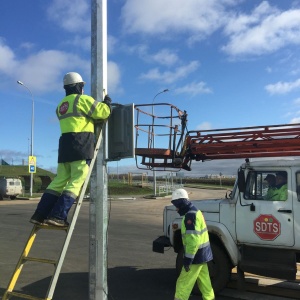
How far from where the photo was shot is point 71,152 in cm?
426

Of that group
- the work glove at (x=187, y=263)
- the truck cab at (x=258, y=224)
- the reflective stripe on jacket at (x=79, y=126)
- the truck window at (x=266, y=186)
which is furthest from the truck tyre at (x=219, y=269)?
the reflective stripe on jacket at (x=79, y=126)

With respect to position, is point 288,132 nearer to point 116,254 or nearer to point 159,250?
point 159,250

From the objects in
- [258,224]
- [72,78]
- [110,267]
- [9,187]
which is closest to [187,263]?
[258,224]

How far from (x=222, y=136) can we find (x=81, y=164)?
13.0 ft

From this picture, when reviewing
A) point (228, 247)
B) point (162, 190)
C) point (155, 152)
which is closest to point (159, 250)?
point (228, 247)

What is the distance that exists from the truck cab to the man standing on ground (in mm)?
3111

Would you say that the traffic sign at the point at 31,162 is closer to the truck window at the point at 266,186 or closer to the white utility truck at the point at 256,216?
the white utility truck at the point at 256,216

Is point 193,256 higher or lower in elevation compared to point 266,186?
lower

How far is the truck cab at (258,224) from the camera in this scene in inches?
243

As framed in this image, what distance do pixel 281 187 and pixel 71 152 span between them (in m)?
3.80

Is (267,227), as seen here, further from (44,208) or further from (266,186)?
(44,208)

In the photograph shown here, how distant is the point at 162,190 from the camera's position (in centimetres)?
4153

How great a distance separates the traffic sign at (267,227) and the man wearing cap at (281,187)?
349 mm

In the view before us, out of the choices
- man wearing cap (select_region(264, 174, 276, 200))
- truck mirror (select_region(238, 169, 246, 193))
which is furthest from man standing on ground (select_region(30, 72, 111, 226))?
man wearing cap (select_region(264, 174, 276, 200))
